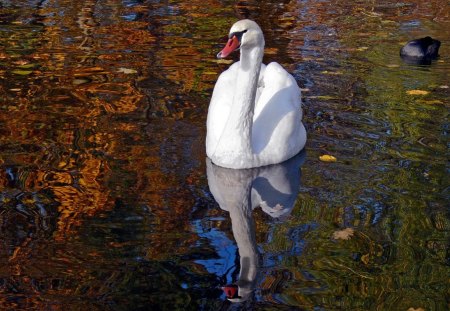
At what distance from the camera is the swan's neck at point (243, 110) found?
809 centimetres

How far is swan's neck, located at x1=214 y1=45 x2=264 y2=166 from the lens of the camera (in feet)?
26.5

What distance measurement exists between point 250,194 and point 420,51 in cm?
506

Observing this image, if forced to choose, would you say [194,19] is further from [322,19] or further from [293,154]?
[293,154]

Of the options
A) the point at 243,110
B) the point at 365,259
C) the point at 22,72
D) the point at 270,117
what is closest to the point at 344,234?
the point at 365,259

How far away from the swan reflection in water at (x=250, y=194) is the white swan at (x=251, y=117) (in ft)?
0.31

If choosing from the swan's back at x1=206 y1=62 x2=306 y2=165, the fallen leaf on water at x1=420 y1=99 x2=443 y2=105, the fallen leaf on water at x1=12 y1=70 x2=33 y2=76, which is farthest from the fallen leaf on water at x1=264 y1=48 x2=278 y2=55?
the swan's back at x1=206 y1=62 x2=306 y2=165

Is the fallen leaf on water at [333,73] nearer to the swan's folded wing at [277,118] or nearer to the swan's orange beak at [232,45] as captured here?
the swan's folded wing at [277,118]

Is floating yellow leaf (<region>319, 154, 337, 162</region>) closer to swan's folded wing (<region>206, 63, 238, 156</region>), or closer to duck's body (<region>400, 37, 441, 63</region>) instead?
swan's folded wing (<region>206, 63, 238, 156</region>)

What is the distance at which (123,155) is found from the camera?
326 inches

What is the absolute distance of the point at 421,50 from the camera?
471 inches

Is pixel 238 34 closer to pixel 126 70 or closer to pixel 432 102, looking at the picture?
pixel 432 102

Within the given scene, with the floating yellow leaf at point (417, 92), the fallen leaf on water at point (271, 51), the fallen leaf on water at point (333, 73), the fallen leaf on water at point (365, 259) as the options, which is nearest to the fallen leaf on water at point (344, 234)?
the fallen leaf on water at point (365, 259)

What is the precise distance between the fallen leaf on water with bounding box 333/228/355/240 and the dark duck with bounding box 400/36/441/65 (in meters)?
5.56

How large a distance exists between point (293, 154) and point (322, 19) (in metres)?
6.74
